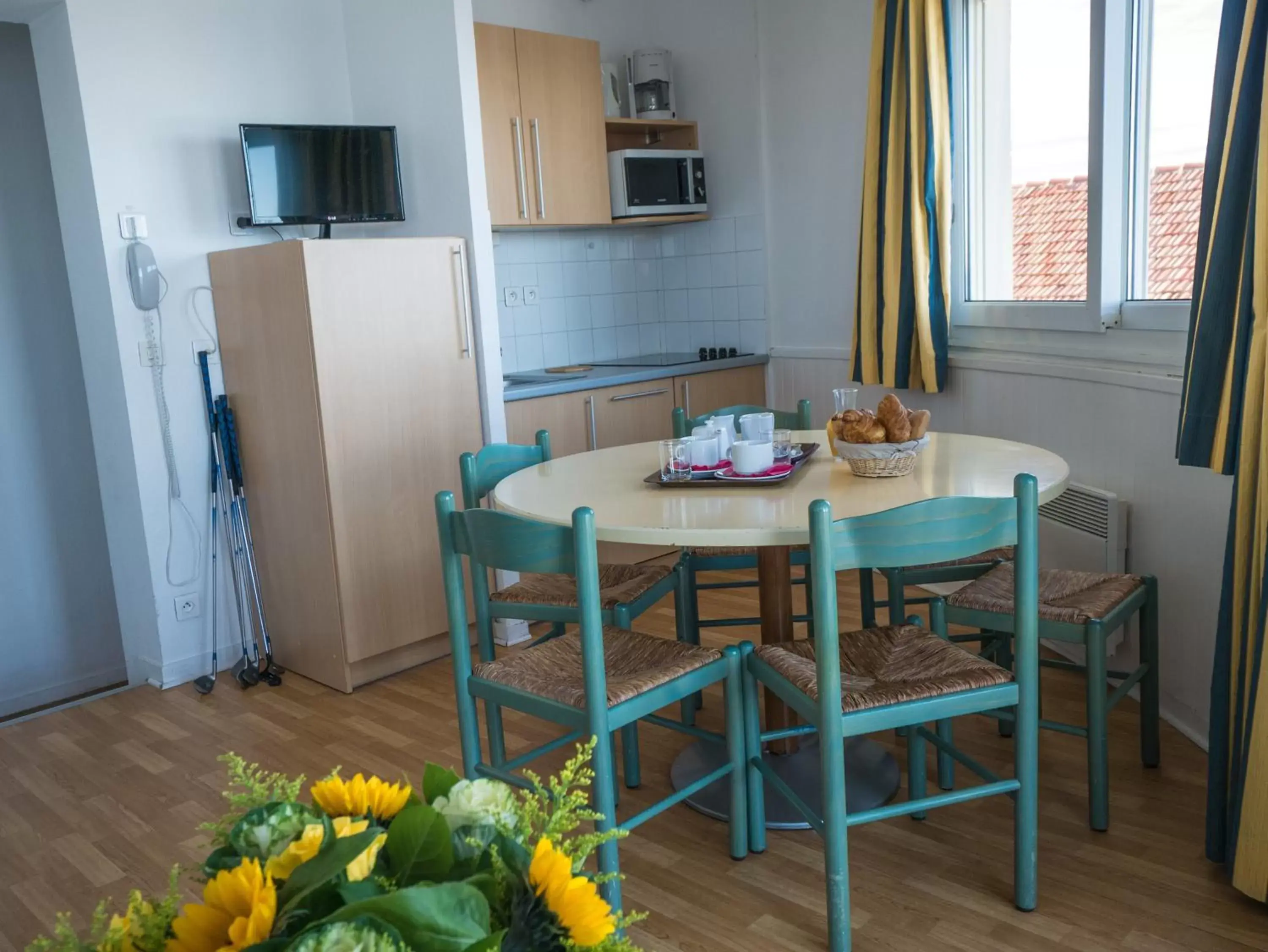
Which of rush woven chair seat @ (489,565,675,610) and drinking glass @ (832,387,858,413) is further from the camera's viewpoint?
rush woven chair seat @ (489,565,675,610)

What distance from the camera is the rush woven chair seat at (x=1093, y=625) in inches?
87.5

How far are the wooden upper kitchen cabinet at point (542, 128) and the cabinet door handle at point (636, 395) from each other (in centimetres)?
74

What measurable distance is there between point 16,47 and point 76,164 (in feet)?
4.00

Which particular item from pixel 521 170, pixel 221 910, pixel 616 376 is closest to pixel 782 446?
pixel 616 376

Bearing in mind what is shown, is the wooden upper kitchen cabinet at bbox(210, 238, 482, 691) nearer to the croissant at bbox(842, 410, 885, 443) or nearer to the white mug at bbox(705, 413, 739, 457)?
the white mug at bbox(705, 413, 739, 457)

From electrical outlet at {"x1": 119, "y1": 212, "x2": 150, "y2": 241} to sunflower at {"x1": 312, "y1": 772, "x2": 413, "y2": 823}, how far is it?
3146mm

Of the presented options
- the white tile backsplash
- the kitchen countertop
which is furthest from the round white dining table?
the white tile backsplash

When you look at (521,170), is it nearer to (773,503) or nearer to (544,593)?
(544,593)

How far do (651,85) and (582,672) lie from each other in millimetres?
3299

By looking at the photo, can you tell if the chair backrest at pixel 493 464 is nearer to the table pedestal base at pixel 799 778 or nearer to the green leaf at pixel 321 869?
the table pedestal base at pixel 799 778

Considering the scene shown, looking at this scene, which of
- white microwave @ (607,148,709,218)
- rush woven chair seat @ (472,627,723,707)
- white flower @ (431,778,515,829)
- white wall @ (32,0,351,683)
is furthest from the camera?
white microwave @ (607,148,709,218)

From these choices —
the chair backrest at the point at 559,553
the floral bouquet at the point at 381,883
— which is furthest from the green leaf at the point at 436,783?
the chair backrest at the point at 559,553

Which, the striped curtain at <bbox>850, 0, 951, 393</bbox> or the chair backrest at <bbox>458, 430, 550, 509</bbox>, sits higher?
the striped curtain at <bbox>850, 0, 951, 393</bbox>

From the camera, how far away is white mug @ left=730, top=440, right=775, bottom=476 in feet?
7.59
